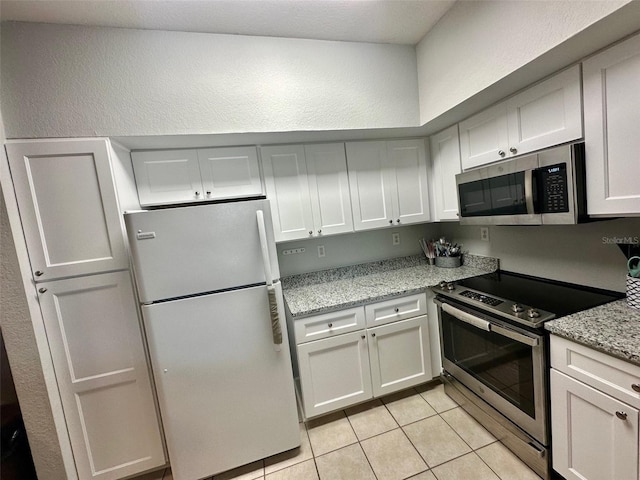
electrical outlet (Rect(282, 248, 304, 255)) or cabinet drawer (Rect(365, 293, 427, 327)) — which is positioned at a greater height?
electrical outlet (Rect(282, 248, 304, 255))

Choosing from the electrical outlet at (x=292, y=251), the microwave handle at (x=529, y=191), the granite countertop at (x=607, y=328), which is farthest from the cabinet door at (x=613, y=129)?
the electrical outlet at (x=292, y=251)

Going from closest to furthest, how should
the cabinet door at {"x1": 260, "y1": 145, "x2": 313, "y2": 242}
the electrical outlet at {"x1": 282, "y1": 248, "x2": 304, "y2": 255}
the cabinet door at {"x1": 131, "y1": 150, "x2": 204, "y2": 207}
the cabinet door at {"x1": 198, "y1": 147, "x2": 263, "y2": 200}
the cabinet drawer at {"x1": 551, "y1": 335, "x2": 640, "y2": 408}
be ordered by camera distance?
the cabinet drawer at {"x1": 551, "y1": 335, "x2": 640, "y2": 408} → the cabinet door at {"x1": 131, "y1": 150, "x2": 204, "y2": 207} → the cabinet door at {"x1": 198, "y1": 147, "x2": 263, "y2": 200} → the cabinet door at {"x1": 260, "y1": 145, "x2": 313, "y2": 242} → the electrical outlet at {"x1": 282, "y1": 248, "x2": 304, "y2": 255}

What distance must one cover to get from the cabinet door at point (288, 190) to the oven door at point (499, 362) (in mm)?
1202

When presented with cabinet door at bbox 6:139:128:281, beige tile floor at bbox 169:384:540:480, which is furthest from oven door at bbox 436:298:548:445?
cabinet door at bbox 6:139:128:281

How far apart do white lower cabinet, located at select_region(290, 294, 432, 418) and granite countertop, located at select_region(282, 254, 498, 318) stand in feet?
0.24

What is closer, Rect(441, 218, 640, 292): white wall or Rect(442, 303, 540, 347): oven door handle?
Rect(442, 303, 540, 347): oven door handle

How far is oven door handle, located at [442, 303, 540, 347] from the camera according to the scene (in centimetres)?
129

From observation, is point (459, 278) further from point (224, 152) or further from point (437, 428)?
point (224, 152)

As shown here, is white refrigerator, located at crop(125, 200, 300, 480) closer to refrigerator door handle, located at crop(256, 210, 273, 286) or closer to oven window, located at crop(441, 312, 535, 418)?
refrigerator door handle, located at crop(256, 210, 273, 286)

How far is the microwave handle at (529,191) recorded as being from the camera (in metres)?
1.40

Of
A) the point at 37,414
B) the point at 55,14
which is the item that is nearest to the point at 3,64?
the point at 55,14

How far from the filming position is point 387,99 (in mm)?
1844

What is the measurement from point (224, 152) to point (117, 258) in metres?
0.93

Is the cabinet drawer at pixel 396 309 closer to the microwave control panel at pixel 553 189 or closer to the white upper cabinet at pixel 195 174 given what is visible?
the microwave control panel at pixel 553 189
